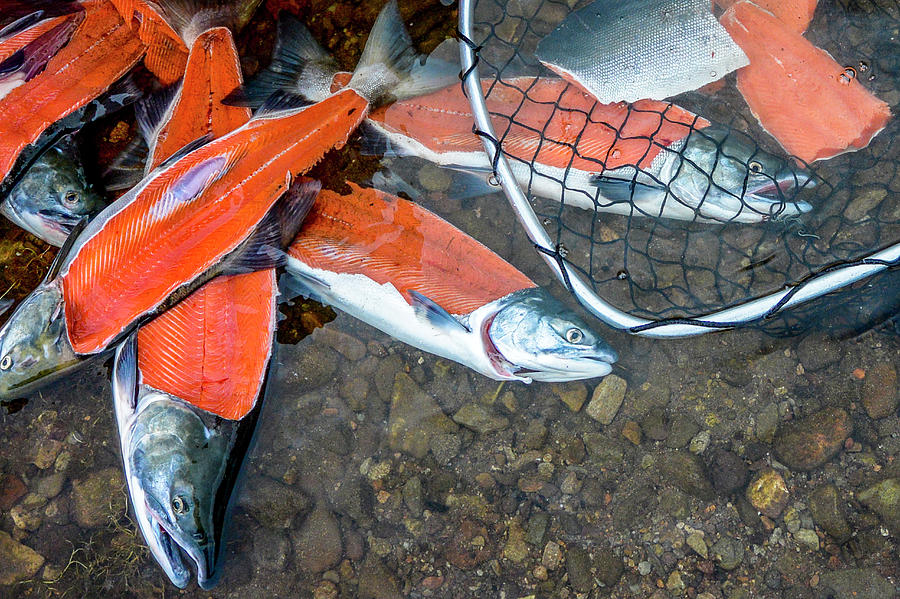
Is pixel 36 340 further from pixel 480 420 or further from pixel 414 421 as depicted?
pixel 480 420

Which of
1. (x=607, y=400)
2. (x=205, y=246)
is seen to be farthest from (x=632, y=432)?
(x=205, y=246)

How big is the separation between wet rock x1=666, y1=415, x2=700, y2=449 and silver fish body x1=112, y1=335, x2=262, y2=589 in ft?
9.37

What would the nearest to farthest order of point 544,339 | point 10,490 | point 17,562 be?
point 544,339 < point 17,562 < point 10,490

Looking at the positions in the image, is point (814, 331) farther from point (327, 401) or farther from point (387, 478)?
point (327, 401)

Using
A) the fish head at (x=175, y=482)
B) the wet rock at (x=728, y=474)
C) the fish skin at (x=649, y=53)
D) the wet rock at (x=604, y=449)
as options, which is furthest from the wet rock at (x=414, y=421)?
the fish skin at (x=649, y=53)

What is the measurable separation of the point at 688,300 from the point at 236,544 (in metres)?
3.51

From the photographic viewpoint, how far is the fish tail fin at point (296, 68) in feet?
13.9

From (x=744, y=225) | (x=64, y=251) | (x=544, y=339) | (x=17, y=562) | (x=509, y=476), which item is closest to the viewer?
(x=64, y=251)

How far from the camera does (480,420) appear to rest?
441 cm

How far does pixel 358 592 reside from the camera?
4207 mm

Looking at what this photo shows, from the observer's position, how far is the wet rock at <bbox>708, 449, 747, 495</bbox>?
429cm

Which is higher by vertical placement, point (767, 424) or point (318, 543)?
point (318, 543)

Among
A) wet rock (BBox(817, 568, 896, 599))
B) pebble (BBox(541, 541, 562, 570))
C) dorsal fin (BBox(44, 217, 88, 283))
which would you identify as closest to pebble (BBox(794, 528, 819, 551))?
wet rock (BBox(817, 568, 896, 599))

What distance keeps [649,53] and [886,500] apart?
10.9ft
